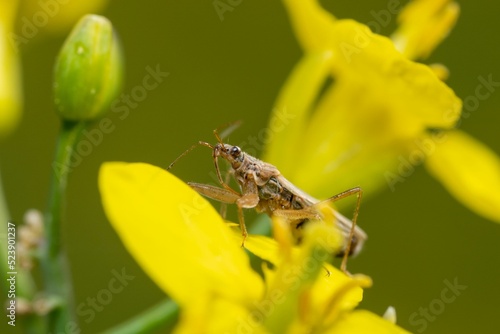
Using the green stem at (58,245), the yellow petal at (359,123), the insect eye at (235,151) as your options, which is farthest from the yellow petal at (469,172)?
the green stem at (58,245)

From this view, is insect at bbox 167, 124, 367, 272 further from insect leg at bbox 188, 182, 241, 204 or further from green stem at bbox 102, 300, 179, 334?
green stem at bbox 102, 300, 179, 334

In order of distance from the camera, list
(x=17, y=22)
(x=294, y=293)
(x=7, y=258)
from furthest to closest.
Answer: (x=17, y=22)
(x=7, y=258)
(x=294, y=293)

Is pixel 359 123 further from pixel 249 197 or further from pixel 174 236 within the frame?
pixel 174 236

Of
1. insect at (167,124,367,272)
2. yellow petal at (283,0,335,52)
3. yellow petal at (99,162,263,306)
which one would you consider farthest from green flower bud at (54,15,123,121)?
yellow petal at (283,0,335,52)

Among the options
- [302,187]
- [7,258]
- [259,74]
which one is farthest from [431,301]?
[7,258]

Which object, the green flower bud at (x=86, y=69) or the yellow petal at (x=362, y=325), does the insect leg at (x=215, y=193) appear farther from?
the yellow petal at (x=362, y=325)

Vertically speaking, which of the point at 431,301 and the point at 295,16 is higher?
the point at 295,16

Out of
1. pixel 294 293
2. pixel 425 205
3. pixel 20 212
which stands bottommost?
pixel 20 212

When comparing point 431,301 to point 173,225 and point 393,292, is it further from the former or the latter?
point 173,225
